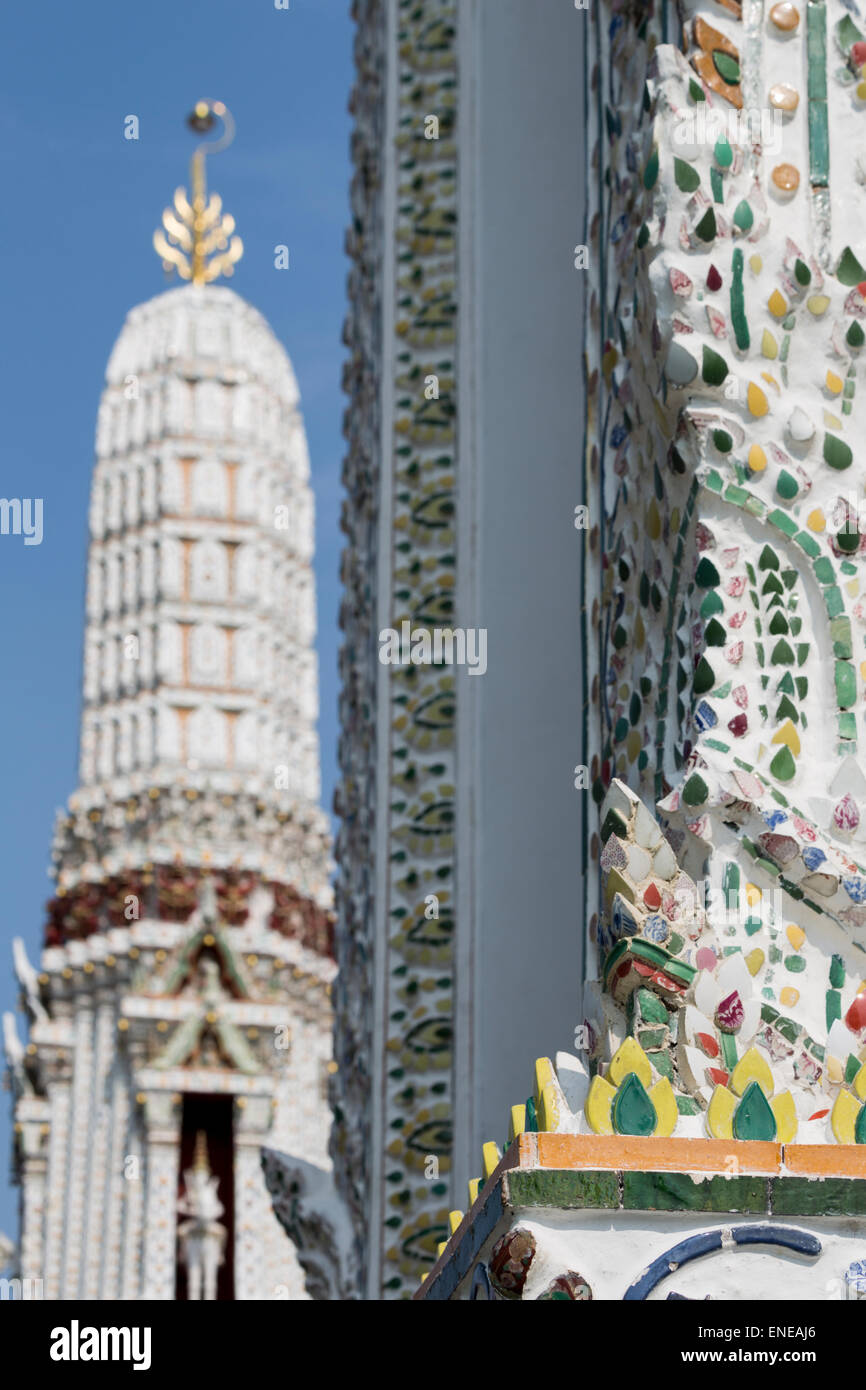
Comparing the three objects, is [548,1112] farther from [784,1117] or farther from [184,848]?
[184,848]

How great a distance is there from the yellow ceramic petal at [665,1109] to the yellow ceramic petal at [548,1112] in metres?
0.11

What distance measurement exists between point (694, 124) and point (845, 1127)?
1.85 m

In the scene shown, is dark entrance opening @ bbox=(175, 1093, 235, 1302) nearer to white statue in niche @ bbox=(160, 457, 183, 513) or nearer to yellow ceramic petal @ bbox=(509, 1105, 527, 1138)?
white statue in niche @ bbox=(160, 457, 183, 513)

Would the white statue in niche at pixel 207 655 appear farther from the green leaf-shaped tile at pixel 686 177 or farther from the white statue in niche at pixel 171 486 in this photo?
the green leaf-shaped tile at pixel 686 177

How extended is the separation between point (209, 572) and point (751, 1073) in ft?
80.2

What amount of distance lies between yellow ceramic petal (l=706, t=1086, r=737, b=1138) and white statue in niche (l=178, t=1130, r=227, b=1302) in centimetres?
2053

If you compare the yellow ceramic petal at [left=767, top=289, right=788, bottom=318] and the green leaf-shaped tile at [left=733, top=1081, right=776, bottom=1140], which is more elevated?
the yellow ceramic petal at [left=767, top=289, right=788, bottom=318]

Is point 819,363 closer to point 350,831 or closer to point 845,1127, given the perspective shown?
point 845,1127

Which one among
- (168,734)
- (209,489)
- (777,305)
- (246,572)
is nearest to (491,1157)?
(777,305)

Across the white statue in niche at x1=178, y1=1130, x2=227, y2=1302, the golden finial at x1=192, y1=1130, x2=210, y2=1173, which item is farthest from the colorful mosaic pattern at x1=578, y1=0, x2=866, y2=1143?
the golden finial at x1=192, y1=1130, x2=210, y2=1173

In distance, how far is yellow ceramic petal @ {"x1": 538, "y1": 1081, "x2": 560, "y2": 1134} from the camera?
305 centimetres

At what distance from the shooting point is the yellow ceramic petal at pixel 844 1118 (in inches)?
122

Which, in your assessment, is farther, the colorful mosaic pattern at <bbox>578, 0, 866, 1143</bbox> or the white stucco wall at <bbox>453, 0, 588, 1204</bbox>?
the white stucco wall at <bbox>453, 0, 588, 1204</bbox>

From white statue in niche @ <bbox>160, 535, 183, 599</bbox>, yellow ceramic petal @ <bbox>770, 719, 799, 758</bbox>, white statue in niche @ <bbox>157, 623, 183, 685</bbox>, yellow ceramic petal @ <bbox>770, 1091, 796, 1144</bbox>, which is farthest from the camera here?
white statue in niche @ <bbox>160, 535, 183, 599</bbox>
